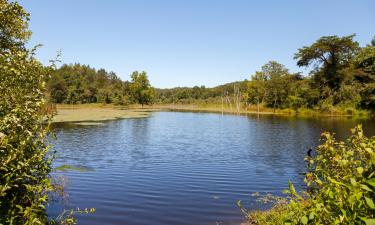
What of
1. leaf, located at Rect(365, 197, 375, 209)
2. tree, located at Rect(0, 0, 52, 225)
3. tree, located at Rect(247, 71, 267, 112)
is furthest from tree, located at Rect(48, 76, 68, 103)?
leaf, located at Rect(365, 197, 375, 209)

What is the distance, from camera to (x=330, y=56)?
104 m

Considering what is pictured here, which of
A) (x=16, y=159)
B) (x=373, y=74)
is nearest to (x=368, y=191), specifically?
(x=16, y=159)

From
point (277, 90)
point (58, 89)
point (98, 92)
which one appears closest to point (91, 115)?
point (277, 90)

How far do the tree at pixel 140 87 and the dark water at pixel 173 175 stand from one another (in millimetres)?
115952

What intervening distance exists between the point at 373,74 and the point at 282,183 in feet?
269

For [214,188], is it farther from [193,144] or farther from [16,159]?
[193,144]

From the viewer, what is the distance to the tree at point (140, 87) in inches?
6211

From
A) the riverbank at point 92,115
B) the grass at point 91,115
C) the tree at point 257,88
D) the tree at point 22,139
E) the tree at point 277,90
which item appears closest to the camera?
the tree at point 22,139

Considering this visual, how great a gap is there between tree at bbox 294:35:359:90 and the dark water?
6561cm

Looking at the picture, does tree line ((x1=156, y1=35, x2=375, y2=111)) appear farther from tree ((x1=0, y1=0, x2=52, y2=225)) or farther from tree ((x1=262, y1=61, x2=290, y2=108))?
tree ((x1=0, y1=0, x2=52, y2=225))

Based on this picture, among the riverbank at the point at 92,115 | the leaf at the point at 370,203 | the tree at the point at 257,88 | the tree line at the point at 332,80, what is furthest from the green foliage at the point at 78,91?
the leaf at the point at 370,203

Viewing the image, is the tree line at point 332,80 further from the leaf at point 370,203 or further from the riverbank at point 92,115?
the leaf at point 370,203

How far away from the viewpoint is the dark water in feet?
51.7

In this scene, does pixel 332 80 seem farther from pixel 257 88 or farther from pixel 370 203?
pixel 370 203
